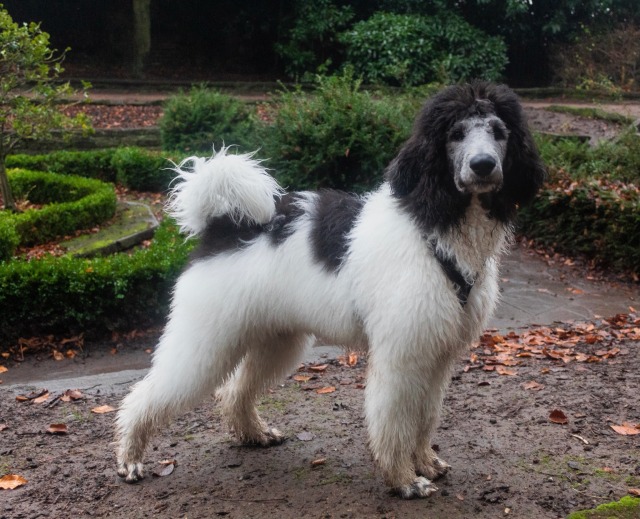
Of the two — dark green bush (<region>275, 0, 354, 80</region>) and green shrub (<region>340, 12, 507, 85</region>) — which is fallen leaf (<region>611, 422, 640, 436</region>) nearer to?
green shrub (<region>340, 12, 507, 85</region>)

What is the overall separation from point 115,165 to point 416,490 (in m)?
9.04

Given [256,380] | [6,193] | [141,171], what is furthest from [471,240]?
[141,171]

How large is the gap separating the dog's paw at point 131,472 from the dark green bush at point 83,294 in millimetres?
2324

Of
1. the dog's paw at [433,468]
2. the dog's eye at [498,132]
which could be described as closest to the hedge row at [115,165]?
the dog's paw at [433,468]

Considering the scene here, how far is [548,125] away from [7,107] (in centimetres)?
895

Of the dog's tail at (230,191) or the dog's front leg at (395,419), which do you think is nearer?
the dog's front leg at (395,419)

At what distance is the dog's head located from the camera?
121 inches

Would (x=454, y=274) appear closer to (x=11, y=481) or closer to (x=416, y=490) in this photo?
(x=416, y=490)

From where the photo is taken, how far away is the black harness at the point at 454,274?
10.8 feet

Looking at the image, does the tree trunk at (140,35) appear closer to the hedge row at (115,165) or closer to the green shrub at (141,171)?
the hedge row at (115,165)

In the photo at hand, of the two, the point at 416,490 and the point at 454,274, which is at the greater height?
the point at 454,274

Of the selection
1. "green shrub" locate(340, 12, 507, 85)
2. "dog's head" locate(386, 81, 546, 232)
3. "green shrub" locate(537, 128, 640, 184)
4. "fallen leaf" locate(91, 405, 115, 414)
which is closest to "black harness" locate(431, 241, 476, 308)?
"dog's head" locate(386, 81, 546, 232)

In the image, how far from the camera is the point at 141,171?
11148 millimetres

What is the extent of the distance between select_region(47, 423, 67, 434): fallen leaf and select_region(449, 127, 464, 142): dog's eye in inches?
122
